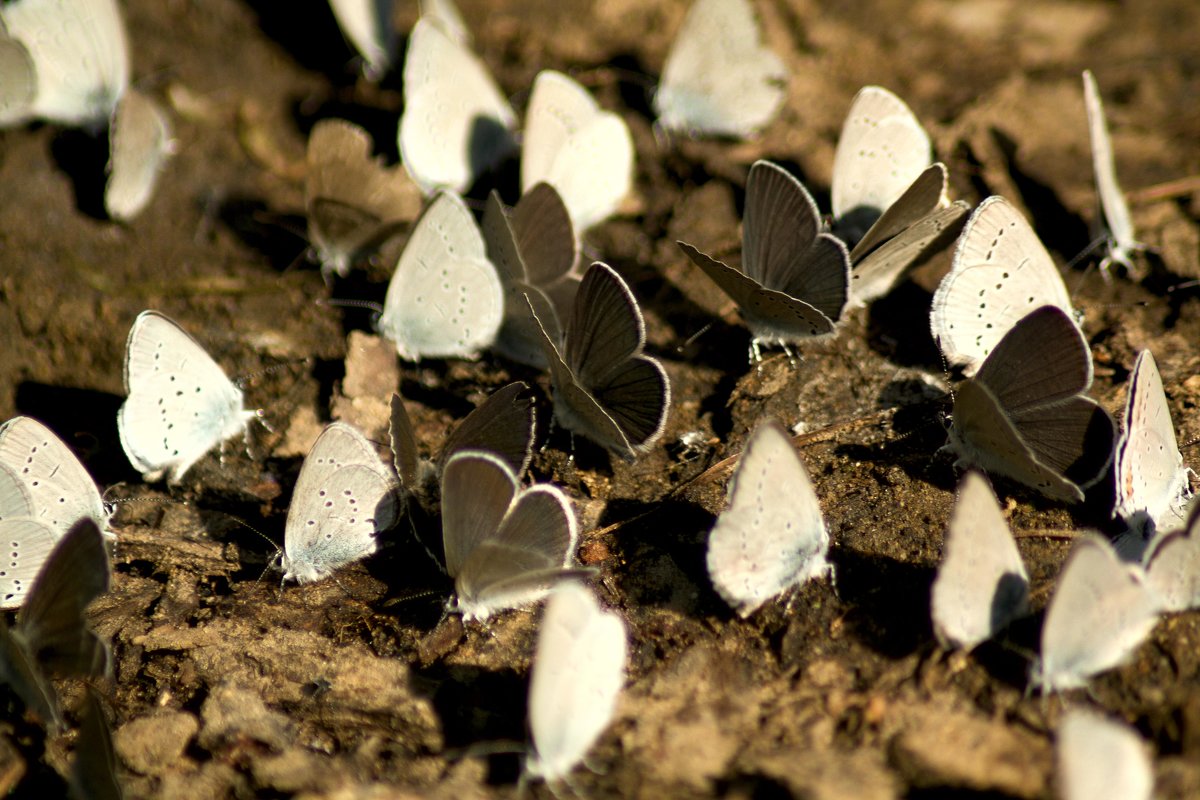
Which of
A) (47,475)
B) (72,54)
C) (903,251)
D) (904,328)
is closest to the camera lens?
(47,475)

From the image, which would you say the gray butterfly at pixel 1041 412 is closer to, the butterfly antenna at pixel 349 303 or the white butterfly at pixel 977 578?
the white butterfly at pixel 977 578

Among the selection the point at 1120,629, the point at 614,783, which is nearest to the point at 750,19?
the point at 1120,629

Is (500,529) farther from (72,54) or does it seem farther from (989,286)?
(72,54)

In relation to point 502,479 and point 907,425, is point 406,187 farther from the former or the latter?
point 907,425

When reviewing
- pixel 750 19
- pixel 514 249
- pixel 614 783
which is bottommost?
pixel 614 783

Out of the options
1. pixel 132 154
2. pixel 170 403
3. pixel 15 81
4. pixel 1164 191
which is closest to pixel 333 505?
pixel 170 403

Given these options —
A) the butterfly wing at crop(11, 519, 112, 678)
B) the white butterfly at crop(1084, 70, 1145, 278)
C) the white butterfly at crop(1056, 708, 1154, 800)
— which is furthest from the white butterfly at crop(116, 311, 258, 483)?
the white butterfly at crop(1084, 70, 1145, 278)

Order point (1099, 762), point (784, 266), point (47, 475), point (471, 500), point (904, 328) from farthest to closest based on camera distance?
point (904, 328), point (784, 266), point (47, 475), point (471, 500), point (1099, 762)
